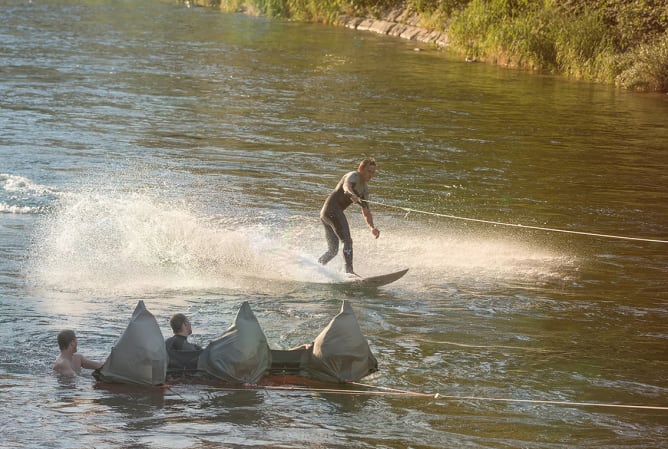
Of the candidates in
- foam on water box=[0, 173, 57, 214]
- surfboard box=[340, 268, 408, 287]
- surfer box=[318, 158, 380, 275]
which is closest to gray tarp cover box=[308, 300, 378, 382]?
surfboard box=[340, 268, 408, 287]

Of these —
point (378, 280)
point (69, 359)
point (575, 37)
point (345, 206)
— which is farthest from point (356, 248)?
point (575, 37)

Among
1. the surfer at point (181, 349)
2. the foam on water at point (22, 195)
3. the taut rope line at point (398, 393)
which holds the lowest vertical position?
the taut rope line at point (398, 393)

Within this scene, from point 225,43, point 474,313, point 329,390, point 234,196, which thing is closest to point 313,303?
point 474,313

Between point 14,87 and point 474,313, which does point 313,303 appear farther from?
point 14,87

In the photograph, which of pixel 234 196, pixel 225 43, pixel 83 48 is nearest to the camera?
pixel 234 196

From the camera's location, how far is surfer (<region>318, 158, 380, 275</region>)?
14.5 meters

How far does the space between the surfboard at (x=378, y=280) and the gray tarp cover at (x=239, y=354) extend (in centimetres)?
395

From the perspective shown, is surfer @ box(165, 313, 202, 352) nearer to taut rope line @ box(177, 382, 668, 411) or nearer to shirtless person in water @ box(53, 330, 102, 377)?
taut rope line @ box(177, 382, 668, 411)

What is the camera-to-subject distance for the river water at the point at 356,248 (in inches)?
396

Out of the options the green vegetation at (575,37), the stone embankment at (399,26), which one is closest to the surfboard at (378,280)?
the green vegetation at (575,37)

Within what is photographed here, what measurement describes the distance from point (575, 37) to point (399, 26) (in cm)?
1778

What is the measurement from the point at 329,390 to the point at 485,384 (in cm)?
161

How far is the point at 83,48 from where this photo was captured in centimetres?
4334

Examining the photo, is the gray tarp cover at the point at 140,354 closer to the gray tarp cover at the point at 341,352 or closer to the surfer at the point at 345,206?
the gray tarp cover at the point at 341,352
